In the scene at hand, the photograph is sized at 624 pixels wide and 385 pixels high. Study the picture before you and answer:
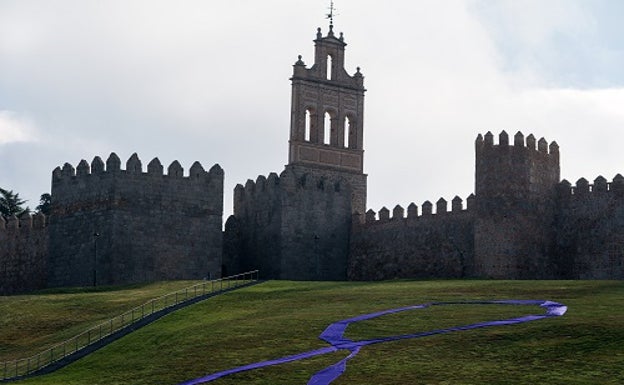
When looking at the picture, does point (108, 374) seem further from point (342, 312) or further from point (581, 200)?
point (581, 200)

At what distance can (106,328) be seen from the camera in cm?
5666

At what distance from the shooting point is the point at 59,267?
78.9 meters

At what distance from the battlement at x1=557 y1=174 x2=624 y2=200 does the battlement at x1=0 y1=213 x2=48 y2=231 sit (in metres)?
30.9

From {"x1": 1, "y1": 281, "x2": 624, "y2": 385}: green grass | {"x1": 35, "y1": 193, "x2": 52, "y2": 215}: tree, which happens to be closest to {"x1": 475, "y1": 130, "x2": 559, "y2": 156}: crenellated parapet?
{"x1": 1, "y1": 281, "x2": 624, "y2": 385}: green grass

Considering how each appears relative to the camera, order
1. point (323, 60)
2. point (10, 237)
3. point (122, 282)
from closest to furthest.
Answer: point (122, 282), point (10, 237), point (323, 60)

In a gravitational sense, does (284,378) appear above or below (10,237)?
below

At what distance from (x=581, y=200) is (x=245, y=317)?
73.6ft

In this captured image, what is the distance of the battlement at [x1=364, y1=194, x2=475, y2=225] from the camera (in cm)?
7331

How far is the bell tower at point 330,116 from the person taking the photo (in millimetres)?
92250

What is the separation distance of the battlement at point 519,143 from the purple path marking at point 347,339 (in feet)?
58.4

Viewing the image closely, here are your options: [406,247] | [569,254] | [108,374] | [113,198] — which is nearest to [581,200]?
[569,254]

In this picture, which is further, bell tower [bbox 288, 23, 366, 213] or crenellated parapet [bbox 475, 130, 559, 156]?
bell tower [bbox 288, 23, 366, 213]

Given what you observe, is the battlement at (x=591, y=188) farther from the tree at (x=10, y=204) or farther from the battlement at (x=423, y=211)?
the tree at (x=10, y=204)

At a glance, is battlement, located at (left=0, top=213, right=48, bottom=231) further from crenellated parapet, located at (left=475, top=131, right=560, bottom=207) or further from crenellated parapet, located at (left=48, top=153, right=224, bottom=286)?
crenellated parapet, located at (left=475, top=131, right=560, bottom=207)
